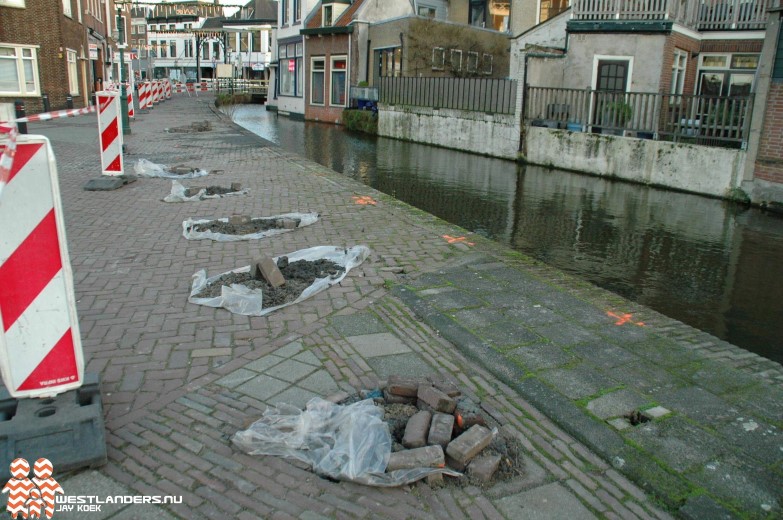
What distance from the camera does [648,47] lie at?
17.2 metres

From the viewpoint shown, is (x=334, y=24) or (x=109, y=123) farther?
(x=334, y=24)

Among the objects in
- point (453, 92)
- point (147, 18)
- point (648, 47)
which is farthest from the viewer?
point (147, 18)

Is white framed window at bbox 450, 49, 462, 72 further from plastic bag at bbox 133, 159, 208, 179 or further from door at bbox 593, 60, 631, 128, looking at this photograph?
plastic bag at bbox 133, 159, 208, 179

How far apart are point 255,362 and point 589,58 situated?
16.7 metres

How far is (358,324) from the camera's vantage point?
4.98 meters

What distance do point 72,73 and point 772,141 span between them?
32.3 meters

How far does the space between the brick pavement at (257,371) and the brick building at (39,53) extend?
22263 millimetres

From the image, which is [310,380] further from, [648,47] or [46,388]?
[648,47]

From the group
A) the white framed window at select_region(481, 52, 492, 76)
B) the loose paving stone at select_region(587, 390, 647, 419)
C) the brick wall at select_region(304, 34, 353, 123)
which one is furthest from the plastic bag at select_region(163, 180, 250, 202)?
the brick wall at select_region(304, 34, 353, 123)

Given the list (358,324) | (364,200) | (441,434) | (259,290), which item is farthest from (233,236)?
(441,434)

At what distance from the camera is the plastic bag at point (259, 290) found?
516 centimetres

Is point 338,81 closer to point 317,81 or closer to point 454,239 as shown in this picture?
point 317,81

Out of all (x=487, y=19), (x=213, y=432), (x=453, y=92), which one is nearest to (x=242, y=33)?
(x=487, y=19)

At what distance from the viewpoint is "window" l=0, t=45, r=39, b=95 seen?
27031mm
